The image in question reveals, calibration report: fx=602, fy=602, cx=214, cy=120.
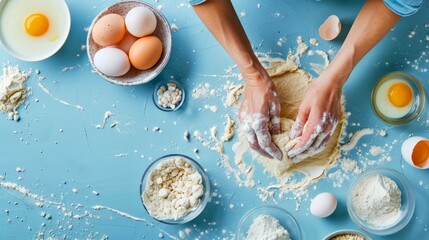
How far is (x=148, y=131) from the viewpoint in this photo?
179 cm

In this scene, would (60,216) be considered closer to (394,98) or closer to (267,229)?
(267,229)

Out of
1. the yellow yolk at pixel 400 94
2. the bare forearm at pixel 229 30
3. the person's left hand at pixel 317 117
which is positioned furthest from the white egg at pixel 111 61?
the yellow yolk at pixel 400 94

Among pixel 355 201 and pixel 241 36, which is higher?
pixel 241 36

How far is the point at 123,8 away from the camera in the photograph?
1779 millimetres

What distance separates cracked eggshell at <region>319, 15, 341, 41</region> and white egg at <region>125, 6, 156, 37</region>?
49 centimetres

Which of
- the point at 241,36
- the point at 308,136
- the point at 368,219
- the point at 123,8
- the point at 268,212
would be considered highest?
the point at 123,8

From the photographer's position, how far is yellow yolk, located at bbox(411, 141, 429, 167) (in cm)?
172

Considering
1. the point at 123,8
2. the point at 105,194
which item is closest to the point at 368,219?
the point at 105,194

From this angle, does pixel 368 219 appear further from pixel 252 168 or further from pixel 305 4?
pixel 305 4

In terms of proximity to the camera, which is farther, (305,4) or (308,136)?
(305,4)

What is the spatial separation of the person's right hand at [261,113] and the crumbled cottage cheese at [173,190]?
20cm

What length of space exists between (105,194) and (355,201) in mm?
731

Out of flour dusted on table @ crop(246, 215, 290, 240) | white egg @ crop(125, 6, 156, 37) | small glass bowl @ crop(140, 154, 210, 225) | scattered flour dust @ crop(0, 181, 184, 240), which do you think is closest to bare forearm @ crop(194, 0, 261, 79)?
white egg @ crop(125, 6, 156, 37)

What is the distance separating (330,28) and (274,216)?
1.87ft
